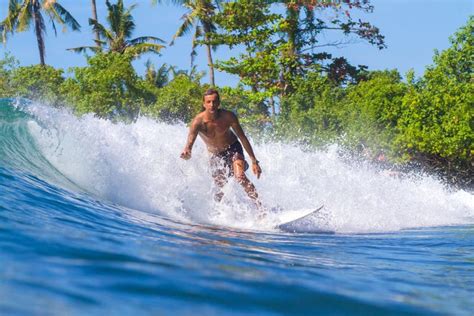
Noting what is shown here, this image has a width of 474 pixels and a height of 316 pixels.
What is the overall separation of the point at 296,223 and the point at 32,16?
108 ft

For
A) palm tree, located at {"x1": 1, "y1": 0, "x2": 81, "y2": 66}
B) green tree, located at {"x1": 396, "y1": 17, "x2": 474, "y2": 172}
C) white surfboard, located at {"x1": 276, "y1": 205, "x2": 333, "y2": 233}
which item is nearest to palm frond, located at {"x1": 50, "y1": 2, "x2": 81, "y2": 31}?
palm tree, located at {"x1": 1, "y1": 0, "x2": 81, "y2": 66}

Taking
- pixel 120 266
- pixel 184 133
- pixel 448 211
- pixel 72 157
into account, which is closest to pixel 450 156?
pixel 448 211

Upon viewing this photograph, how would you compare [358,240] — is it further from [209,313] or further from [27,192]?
[209,313]

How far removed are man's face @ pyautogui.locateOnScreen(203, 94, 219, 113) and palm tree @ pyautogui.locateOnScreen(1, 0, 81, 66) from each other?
29953 mm

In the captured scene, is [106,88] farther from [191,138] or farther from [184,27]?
[191,138]

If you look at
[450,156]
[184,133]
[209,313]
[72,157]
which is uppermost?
[450,156]

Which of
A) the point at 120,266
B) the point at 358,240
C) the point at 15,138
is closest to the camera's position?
the point at 120,266

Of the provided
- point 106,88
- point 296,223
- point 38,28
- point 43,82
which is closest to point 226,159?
point 296,223

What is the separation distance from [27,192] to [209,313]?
3.42 metres

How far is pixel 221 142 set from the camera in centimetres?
727

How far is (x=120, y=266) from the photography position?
268 centimetres

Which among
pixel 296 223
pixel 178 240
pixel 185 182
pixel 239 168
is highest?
pixel 239 168

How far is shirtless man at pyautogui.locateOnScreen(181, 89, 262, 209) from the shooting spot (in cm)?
695

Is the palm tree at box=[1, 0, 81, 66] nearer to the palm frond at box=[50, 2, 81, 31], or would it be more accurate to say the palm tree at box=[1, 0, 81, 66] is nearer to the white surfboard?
the palm frond at box=[50, 2, 81, 31]
